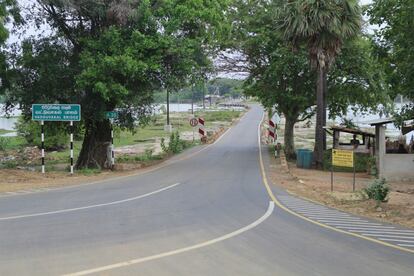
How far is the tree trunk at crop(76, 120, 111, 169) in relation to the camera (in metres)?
27.2

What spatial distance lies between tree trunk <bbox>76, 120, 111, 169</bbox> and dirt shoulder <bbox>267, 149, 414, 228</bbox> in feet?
27.6

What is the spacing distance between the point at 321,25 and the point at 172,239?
21.0 meters

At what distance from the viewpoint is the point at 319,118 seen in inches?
1240

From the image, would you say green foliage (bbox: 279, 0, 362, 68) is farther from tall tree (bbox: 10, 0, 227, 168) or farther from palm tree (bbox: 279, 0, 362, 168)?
tall tree (bbox: 10, 0, 227, 168)

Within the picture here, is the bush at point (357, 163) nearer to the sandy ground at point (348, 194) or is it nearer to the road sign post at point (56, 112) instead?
the sandy ground at point (348, 194)

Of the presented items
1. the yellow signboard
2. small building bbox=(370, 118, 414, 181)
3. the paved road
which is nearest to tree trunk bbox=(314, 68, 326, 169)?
small building bbox=(370, 118, 414, 181)

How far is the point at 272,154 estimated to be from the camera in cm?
3769

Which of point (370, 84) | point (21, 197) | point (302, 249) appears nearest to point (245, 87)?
point (370, 84)

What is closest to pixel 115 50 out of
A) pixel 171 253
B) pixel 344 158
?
pixel 344 158

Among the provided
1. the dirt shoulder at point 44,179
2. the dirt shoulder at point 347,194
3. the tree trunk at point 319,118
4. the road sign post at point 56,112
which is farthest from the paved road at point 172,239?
the tree trunk at point 319,118

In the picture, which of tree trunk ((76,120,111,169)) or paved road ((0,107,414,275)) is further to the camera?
tree trunk ((76,120,111,169))

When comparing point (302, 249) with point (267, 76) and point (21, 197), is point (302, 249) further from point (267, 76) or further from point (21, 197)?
point (267, 76)

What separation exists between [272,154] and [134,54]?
16351 mm

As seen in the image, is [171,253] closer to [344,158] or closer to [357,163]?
[344,158]
